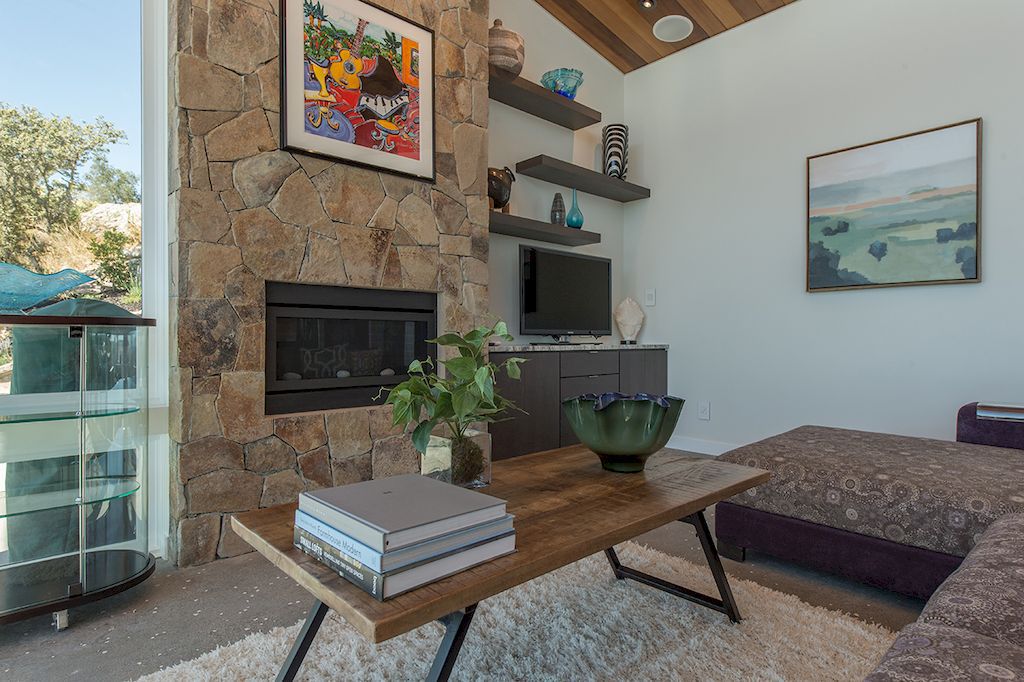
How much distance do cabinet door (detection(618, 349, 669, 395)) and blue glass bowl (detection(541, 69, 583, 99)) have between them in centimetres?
175

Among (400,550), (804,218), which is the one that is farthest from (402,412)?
(804,218)

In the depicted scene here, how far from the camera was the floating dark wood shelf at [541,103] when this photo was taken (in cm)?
333

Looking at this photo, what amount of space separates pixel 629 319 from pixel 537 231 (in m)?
1.16

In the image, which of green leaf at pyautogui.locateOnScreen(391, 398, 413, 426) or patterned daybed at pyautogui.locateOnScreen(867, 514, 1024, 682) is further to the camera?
green leaf at pyautogui.locateOnScreen(391, 398, 413, 426)

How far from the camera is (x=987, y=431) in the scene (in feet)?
7.35

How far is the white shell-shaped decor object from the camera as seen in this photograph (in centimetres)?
427

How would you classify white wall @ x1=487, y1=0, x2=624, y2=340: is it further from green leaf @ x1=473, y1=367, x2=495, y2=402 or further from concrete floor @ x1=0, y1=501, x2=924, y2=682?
green leaf @ x1=473, y1=367, x2=495, y2=402

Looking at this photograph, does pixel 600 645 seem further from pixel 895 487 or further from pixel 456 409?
pixel 895 487

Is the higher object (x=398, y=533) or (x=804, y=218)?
(x=804, y=218)

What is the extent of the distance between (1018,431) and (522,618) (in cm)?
205

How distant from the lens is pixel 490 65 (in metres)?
3.20

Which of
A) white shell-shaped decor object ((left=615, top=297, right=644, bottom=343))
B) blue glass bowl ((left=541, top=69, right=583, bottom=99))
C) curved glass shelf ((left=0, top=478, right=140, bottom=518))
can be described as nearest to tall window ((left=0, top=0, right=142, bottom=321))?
curved glass shelf ((left=0, top=478, right=140, bottom=518))

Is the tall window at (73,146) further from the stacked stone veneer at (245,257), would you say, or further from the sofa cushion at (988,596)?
the sofa cushion at (988,596)

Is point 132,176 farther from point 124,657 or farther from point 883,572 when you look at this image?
point 883,572
